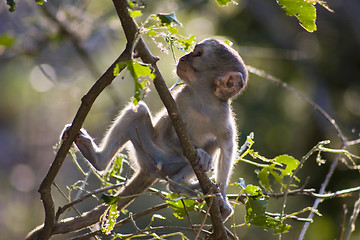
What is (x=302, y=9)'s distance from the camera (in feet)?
6.38

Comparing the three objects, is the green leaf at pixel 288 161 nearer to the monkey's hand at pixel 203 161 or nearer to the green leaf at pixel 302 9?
the monkey's hand at pixel 203 161

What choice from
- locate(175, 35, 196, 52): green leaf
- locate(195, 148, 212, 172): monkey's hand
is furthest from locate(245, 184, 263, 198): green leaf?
locate(175, 35, 196, 52): green leaf

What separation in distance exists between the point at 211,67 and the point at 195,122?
0.30 meters

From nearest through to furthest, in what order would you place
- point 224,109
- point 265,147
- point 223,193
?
1. point 223,193
2. point 224,109
3. point 265,147

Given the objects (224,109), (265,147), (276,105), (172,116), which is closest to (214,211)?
(172,116)

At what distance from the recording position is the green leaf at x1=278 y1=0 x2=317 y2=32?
1907 mm

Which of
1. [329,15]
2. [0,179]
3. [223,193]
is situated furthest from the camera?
[0,179]

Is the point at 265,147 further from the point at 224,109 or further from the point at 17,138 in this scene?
the point at 17,138

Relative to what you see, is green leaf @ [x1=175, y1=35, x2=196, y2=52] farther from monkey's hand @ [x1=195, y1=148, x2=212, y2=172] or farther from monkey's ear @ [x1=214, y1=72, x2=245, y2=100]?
monkey's ear @ [x1=214, y1=72, x2=245, y2=100]

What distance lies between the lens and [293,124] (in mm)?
7410

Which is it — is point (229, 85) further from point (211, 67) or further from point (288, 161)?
point (288, 161)

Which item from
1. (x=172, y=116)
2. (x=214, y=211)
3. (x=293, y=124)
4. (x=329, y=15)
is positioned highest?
(x=172, y=116)

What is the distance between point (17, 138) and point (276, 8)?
277 inches

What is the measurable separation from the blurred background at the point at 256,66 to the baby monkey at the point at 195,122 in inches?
99.3
